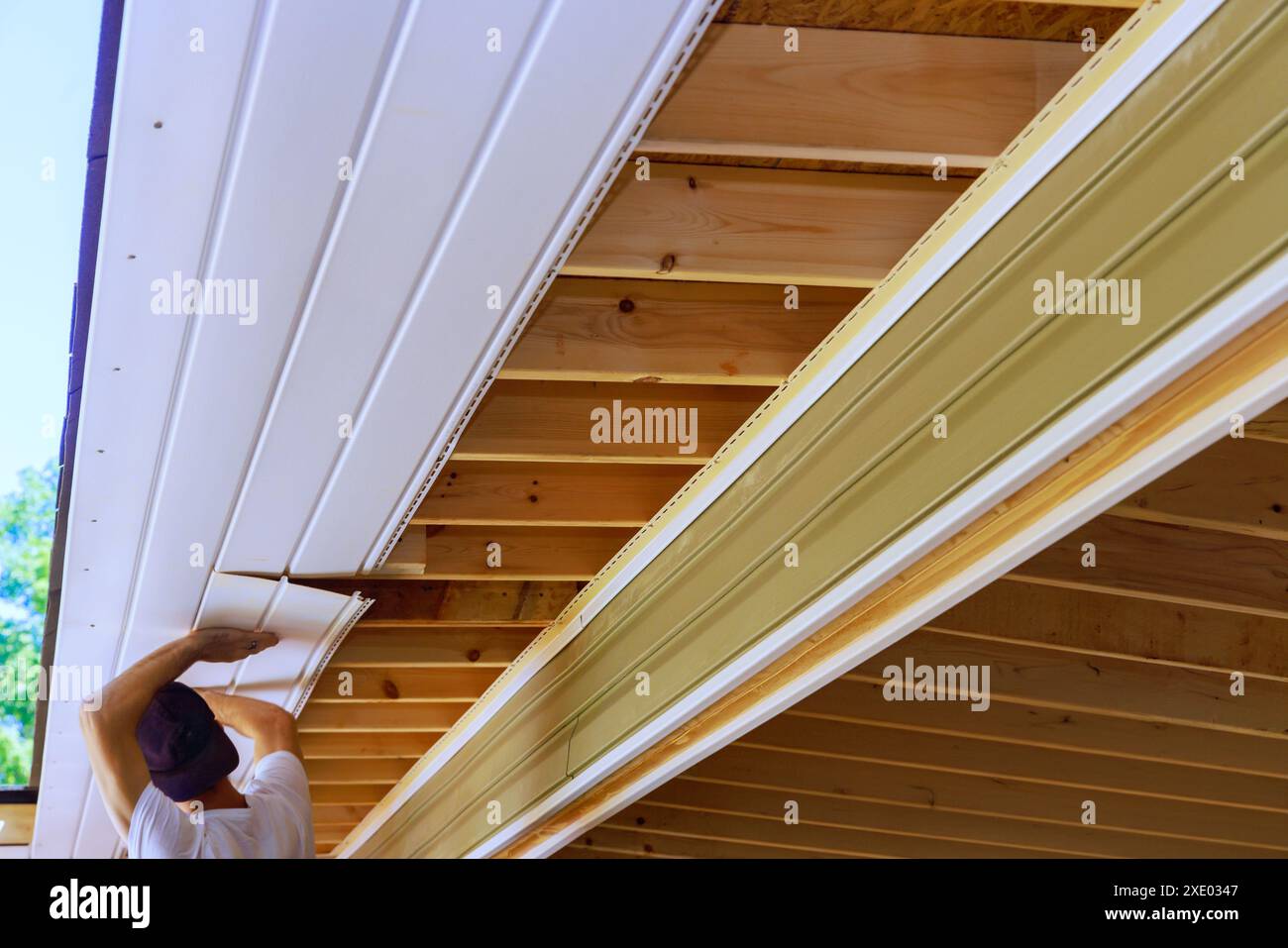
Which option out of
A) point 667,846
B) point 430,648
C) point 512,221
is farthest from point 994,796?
point 512,221

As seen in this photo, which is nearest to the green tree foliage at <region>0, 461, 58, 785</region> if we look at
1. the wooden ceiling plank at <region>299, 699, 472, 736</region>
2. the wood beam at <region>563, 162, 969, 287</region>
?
the wooden ceiling plank at <region>299, 699, 472, 736</region>

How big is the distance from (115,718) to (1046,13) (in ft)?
9.46

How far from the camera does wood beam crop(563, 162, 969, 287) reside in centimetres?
243

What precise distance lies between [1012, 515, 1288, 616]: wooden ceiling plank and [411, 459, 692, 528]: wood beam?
1075 mm

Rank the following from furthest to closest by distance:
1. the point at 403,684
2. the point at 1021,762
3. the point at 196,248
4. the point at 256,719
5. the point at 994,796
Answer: the point at 403,684
the point at 994,796
the point at 1021,762
the point at 256,719
the point at 196,248

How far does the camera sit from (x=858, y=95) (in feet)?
7.07

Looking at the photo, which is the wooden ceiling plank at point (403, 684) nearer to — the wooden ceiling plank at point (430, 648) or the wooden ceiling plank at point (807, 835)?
the wooden ceiling plank at point (430, 648)

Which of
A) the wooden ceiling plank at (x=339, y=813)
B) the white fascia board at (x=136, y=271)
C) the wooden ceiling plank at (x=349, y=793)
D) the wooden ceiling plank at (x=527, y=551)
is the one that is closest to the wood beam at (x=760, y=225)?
the white fascia board at (x=136, y=271)

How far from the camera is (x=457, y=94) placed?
182 cm

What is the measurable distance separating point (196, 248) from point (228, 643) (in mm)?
1955

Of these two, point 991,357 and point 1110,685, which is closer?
point 991,357

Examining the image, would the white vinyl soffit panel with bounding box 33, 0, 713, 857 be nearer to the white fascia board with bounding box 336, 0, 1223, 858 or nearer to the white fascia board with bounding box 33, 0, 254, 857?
the white fascia board with bounding box 33, 0, 254, 857

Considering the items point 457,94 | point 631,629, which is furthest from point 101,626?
point 457,94

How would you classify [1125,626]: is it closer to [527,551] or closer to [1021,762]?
[1021,762]
